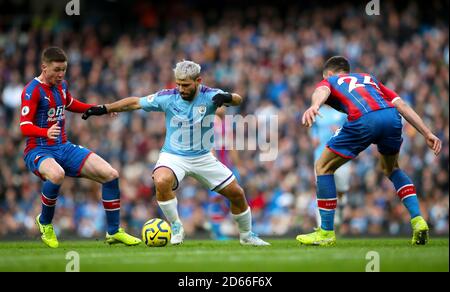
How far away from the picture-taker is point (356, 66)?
62.4 feet

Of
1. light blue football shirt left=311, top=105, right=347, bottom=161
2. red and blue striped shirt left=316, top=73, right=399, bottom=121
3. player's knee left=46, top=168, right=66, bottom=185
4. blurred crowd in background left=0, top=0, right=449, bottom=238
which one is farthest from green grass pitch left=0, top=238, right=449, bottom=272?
blurred crowd in background left=0, top=0, right=449, bottom=238

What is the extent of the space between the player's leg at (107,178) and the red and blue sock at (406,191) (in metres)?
3.20

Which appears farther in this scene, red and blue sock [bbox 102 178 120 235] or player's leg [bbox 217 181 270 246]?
red and blue sock [bbox 102 178 120 235]

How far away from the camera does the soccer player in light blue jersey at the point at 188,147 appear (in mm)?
9711

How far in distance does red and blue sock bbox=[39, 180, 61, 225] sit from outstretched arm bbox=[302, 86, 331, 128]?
315 centimetres

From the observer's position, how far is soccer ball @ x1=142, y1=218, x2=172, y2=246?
9727 mm

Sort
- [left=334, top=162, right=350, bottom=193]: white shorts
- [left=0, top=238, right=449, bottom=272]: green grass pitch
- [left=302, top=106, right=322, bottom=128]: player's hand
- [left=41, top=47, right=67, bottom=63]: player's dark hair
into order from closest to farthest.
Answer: [left=0, top=238, right=449, bottom=272]: green grass pitch < [left=302, top=106, right=322, bottom=128]: player's hand < [left=41, top=47, right=67, bottom=63]: player's dark hair < [left=334, top=162, right=350, bottom=193]: white shorts

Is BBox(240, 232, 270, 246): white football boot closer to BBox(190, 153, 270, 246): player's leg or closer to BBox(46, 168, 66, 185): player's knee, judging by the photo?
BBox(190, 153, 270, 246): player's leg

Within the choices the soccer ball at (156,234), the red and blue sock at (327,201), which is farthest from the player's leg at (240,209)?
the red and blue sock at (327,201)

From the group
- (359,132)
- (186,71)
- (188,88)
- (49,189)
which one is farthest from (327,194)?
(49,189)

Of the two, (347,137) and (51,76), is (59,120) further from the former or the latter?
(347,137)

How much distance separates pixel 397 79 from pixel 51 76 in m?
10.4

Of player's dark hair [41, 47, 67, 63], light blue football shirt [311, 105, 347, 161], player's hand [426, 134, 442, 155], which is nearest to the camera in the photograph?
player's hand [426, 134, 442, 155]
